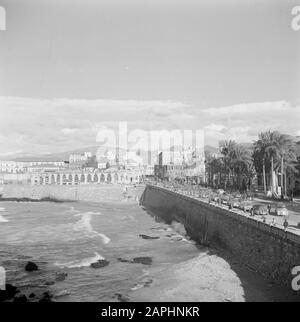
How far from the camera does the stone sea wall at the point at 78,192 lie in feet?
373

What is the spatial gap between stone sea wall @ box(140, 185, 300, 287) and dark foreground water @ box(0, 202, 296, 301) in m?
1.04

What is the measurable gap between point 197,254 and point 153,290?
36.5 feet

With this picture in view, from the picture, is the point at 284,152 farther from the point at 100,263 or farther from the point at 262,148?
the point at 100,263

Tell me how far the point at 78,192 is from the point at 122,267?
3283 inches

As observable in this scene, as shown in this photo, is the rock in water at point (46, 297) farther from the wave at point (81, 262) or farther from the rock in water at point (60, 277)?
the wave at point (81, 262)

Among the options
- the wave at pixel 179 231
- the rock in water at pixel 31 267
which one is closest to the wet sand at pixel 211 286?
the rock in water at pixel 31 267

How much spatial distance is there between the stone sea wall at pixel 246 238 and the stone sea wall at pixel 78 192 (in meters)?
53.9

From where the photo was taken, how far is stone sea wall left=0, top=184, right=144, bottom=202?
4481 inches

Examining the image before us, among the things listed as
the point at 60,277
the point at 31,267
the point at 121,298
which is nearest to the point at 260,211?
the point at 121,298

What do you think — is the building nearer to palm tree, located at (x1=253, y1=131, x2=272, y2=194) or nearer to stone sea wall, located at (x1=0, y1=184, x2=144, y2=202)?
stone sea wall, located at (x1=0, y1=184, x2=144, y2=202)

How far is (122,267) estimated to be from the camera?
117ft

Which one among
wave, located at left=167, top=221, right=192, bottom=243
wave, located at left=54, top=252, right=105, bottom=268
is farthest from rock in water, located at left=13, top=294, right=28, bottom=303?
wave, located at left=167, top=221, right=192, bottom=243
